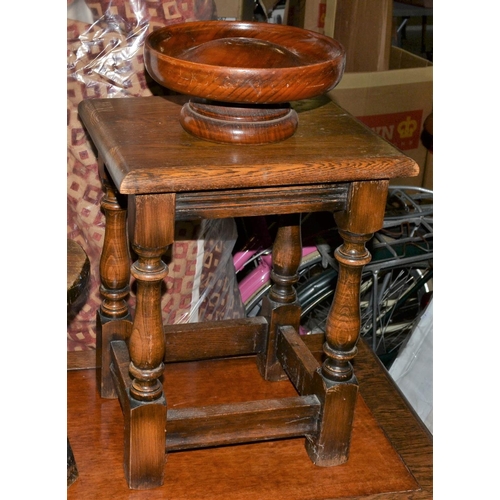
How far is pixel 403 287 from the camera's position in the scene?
5.73 feet

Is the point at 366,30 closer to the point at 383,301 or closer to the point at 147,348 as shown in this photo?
the point at 383,301

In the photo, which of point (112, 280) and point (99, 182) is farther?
point (99, 182)

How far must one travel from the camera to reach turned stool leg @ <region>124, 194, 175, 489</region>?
95cm

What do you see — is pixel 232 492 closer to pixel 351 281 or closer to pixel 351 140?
pixel 351 281

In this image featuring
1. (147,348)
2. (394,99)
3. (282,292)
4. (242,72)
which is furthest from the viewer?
(394,99)

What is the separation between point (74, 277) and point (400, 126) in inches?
45.9

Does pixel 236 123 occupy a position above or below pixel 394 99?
above

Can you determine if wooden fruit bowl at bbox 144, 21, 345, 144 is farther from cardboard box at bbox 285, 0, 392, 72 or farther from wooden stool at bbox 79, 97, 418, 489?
cardboard box at bbox 285, 0, 392, 72

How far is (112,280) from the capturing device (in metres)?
1.26

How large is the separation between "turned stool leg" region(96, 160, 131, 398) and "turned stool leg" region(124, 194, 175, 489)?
20 cm

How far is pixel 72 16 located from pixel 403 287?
2.78 ft

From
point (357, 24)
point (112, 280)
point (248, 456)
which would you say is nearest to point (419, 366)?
point (248, 456)

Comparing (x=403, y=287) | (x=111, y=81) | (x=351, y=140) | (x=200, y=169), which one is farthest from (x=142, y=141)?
(x=403, y=287)

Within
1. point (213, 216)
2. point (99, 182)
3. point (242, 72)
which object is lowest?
point (99, 182)
